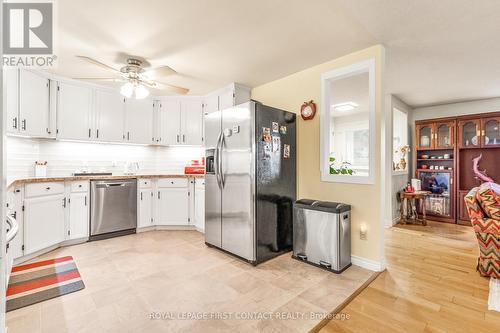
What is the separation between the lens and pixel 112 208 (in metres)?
3.85

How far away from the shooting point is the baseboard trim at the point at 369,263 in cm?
271

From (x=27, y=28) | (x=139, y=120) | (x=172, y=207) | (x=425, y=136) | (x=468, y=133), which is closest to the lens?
(x=27, y=28)

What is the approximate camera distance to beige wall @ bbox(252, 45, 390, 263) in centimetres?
272

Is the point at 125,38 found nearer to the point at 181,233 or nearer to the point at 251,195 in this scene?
the point at 251,195

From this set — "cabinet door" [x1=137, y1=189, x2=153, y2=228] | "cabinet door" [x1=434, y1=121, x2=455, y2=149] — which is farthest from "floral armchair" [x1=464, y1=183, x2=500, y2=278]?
"cabinet door" [x1=137, y1=189, x2=153, y2=228]

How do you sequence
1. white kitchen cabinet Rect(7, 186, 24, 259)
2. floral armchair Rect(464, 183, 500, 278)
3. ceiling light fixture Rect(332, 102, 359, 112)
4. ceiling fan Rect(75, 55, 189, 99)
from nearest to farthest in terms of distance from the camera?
floral armchair Rect(464, 183, 500, 278), white kitchen cabinet Rect(7, 186, 24, 259), ceiling fan Rect(75, 55, 189, 99), ceiling light fixture Rect(332, 102, 359, 112)

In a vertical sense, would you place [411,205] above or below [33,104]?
below

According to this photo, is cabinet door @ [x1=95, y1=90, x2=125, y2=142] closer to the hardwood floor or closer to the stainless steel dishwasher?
the stainless steel dishwasher

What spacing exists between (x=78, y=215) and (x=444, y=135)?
707 centimetres

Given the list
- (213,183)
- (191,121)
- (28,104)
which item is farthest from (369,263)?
(28,104)

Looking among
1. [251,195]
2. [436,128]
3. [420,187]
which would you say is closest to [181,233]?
[251,195]

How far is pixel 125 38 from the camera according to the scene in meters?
2.60

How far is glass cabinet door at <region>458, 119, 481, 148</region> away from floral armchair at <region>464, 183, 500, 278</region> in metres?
3.00

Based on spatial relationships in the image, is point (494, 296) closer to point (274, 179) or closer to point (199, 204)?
point (274, 179)
